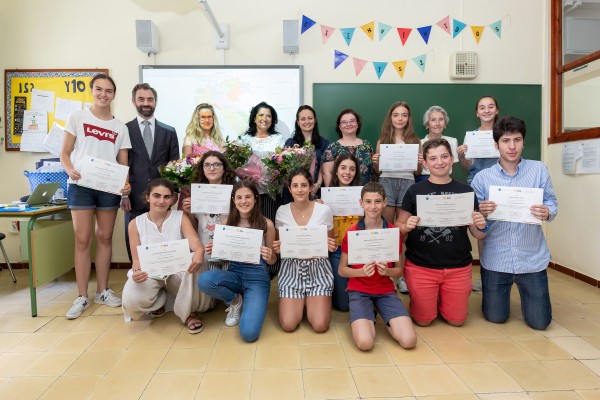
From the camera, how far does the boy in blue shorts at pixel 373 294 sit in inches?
92.7

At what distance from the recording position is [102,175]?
288cm

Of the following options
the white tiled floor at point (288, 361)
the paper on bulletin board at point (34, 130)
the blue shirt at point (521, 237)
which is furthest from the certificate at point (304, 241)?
the paper on bulletin board at point (34, 130)

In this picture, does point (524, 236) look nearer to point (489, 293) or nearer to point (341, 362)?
point (489, 293)

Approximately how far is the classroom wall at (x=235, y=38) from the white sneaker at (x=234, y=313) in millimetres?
2455

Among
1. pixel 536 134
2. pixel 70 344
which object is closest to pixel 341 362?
pixel 70 344

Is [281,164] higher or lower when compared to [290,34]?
lower

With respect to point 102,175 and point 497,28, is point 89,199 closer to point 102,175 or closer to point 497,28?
point 102,175

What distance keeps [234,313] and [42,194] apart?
6.68 feet

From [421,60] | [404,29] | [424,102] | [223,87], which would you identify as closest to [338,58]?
[404,29]

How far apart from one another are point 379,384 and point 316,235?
0.95 metres

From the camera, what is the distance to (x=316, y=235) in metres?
2.53

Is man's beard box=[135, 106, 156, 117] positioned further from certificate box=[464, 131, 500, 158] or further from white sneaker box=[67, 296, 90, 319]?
certificate box=[464, 131, 500, 158]

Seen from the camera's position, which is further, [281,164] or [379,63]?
[379,63]

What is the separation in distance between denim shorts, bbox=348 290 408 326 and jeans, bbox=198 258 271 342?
0.60 metres
